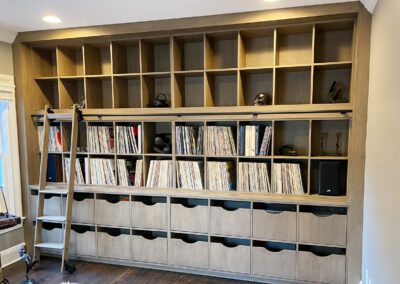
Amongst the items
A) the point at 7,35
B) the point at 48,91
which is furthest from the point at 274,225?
the point at 7,35

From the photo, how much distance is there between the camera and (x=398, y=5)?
1.45 m

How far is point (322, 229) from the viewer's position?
2.49 m

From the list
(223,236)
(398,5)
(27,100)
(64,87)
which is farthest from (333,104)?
(27,100)

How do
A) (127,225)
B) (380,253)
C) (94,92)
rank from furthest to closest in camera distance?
1. (94,92)
2. (127,225)
3. (380,253)

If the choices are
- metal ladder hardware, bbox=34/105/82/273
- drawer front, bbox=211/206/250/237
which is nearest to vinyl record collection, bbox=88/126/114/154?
metal ladder hardware, bbox=34/105/82/273

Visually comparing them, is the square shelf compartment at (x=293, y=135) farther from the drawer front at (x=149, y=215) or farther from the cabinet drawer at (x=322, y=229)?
the drawer front at (x=149, y=215)

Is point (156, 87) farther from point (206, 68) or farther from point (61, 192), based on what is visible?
point (61, 192)

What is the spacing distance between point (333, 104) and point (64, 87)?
8.73ft

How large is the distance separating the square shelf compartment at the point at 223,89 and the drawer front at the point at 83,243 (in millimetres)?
1814

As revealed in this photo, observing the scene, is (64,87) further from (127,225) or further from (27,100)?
(127,225)

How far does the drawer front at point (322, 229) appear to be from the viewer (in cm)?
246

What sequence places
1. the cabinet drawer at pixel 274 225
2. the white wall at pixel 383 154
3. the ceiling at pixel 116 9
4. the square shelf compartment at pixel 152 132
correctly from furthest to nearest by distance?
1. the square shelf compartment at pixel 152 132
2. the cabinet drawer at pixel 274 225
3. the ceiling at pixel 116 9
4. the white wall at pixel 383 154

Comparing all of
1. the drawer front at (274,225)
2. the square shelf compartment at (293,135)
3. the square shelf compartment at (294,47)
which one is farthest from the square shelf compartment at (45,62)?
the drawer front at (274,225)

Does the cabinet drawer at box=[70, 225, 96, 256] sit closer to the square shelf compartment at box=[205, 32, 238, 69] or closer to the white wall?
the square shelf compartment at box=[205, 32, 238, 69]
